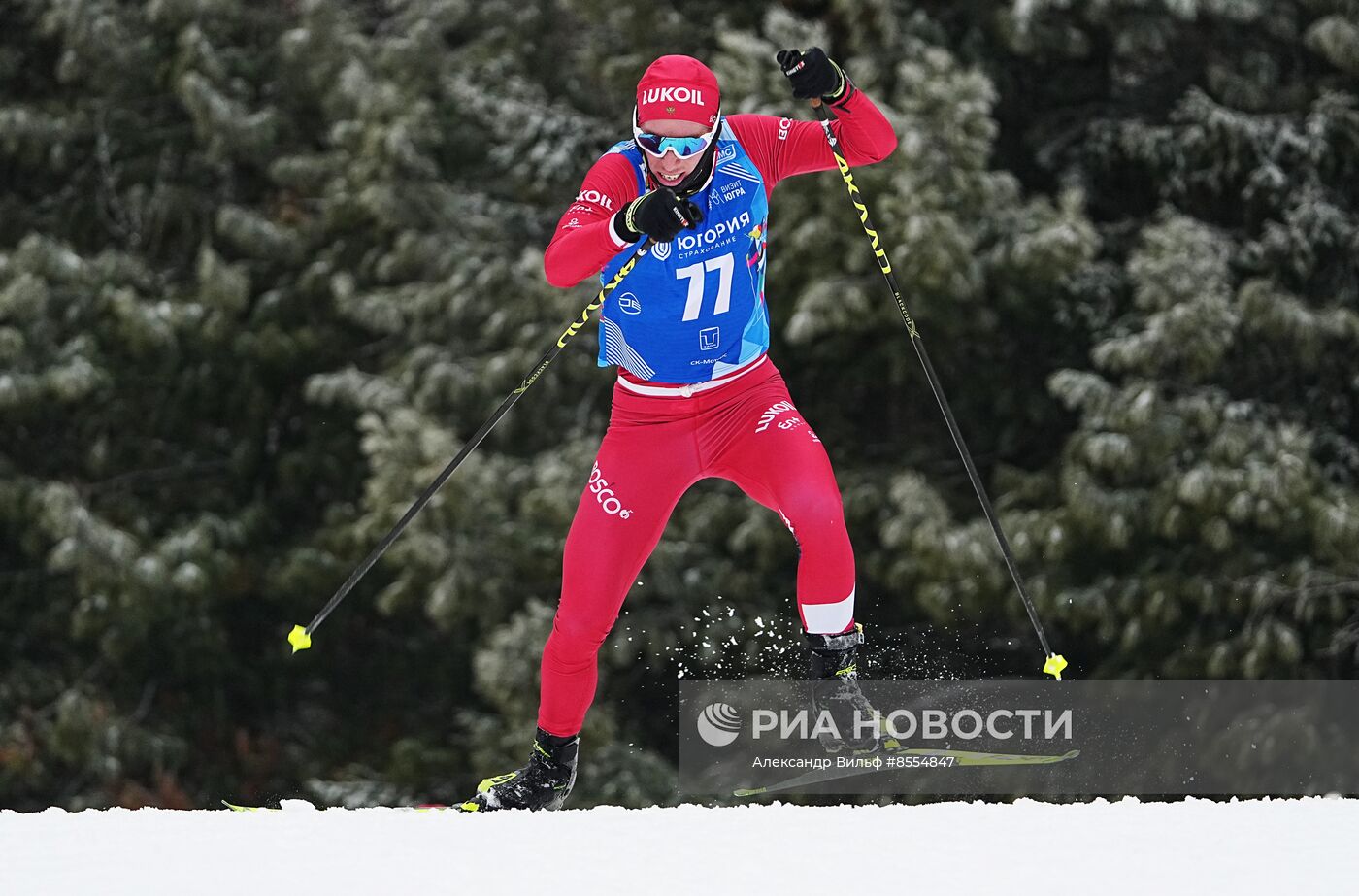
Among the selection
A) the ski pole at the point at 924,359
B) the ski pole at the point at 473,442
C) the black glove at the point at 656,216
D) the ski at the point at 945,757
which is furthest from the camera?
the ski at the point at 945,757

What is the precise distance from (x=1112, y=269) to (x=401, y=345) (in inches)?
187

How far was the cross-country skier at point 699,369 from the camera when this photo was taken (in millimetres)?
4094

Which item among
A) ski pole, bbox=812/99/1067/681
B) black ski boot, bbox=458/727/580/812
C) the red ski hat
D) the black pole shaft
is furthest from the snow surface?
the red ski hat

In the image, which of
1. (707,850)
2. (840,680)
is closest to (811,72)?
(840,680)

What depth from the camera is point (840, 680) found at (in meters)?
4.23

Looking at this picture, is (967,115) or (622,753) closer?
(967,115)

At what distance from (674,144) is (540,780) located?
1.72 meters

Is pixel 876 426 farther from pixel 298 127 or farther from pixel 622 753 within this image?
pixel 298 127

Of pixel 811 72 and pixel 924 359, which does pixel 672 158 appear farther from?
pixel 924 359

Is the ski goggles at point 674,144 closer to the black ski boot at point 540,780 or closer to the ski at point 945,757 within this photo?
the black ski boot at point 540,780

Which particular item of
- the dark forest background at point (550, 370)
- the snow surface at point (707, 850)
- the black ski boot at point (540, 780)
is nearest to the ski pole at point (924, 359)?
the snow surface at point (707, 850)

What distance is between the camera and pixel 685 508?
389 inches

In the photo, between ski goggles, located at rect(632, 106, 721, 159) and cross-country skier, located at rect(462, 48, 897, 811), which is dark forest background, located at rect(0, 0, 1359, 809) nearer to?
cross-country skier, located at rect(462, 48, 897, 811)

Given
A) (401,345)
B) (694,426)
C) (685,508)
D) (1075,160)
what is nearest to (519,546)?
(685,508)
